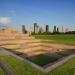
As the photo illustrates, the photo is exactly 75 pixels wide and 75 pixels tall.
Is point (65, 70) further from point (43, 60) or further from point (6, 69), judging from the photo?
point (43, 60)

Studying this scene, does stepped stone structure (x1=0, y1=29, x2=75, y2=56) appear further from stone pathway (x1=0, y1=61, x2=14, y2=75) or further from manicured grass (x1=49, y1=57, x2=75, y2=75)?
stone pathway (x1=0, y1=61, x2=14, y2=75)

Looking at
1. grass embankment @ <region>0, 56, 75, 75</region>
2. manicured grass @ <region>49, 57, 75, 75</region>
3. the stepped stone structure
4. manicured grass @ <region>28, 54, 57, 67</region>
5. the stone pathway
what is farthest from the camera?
the stepped stone structure

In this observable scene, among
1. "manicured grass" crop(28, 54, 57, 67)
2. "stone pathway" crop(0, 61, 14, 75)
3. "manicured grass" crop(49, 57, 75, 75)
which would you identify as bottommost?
"manicured grass" crop(28, 54, 57, 67)

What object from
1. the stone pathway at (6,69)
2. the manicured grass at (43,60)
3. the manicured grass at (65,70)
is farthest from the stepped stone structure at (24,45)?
the stone pathway at (6,69)

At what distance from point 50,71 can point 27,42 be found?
16563 mm

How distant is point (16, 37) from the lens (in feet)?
88.0

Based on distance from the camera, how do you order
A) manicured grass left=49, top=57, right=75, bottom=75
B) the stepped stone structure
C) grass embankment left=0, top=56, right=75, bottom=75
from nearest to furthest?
grass embankment left=0, top=56, right=75, bottom=75 → manicured grass left=49, top=57, right=75, bottom=75 → the stepped stone structure

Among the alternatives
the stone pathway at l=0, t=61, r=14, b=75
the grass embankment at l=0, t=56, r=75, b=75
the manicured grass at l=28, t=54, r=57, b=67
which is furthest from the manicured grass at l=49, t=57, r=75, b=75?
the manicured grass at l=28, t=54, r=57, b=67

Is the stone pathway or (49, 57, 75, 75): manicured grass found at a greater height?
the stone pathway

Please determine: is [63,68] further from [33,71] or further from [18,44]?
[18,44]

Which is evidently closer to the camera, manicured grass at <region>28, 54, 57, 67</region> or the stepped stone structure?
manicured grass at <region>28, 54, 57, 67</region>

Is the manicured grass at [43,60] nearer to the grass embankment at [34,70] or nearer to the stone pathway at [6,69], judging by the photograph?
the grass embankment at [34,70]

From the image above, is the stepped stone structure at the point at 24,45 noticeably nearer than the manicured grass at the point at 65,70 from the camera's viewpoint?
No

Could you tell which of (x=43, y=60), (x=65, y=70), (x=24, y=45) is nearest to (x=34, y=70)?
(x=65, y=70)
